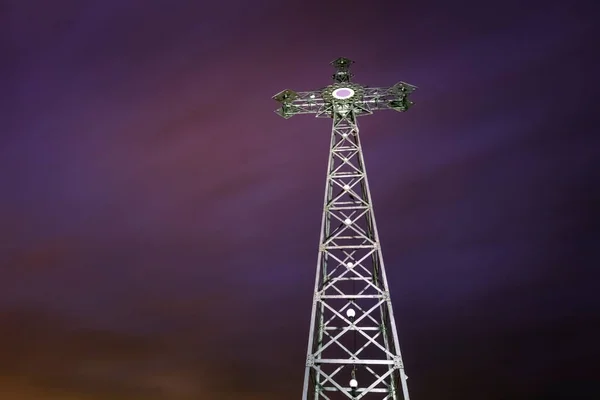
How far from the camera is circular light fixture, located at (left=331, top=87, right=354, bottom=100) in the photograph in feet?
64.8

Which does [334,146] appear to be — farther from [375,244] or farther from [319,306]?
[319,306]

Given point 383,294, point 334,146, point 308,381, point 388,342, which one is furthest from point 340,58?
point 308,381

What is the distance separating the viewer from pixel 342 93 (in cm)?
1988

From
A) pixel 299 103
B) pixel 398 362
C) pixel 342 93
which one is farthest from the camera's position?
pixel 299 103

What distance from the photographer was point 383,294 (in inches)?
629

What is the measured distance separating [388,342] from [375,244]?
359 centimetres

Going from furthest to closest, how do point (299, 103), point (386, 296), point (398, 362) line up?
point (299, 103) < point (386, 296) < point (398, 362)

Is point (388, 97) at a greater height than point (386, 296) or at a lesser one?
greater

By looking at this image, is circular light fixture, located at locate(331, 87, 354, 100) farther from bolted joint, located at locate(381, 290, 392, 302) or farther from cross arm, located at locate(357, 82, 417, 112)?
bolted joint, located at locate(381, 290, 392, 302)

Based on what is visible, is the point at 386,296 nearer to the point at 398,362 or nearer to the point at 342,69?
the point at 398,362

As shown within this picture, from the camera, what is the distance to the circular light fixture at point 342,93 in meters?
19.8

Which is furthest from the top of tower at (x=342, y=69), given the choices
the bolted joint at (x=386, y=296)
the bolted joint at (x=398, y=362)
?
the bolted joint at (x=398, y=362)

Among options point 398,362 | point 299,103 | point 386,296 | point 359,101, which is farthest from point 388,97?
point 398,362

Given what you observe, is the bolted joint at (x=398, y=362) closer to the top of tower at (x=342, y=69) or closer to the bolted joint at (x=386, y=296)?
the bolted joint at (x=386, y=296)
